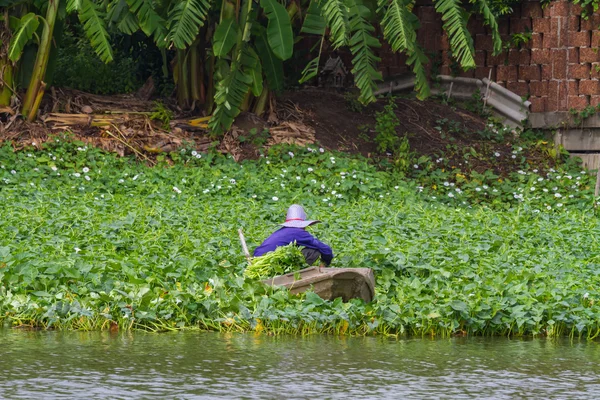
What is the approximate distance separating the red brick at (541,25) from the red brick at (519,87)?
89 cm

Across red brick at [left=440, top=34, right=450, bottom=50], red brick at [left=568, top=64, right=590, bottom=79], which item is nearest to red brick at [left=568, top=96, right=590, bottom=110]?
red brick at [left=568, top=64, right=590, bottom=79]

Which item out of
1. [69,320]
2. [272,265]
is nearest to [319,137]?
[272,265]

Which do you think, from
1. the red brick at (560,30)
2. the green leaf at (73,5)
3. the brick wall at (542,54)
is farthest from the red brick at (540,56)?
the green leaf at (73,5)

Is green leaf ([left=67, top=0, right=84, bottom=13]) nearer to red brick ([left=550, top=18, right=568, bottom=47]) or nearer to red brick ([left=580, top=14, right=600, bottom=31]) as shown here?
red brick ([left=550, top=18, right=568, bottom=47])

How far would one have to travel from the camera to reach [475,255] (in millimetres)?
10375

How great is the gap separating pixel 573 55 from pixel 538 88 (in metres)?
0.86

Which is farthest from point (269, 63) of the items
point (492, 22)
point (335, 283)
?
point (335, 283)

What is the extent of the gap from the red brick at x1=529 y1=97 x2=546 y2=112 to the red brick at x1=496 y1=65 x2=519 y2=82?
1.68ft

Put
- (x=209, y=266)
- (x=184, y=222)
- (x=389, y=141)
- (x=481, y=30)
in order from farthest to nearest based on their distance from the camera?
(x=481, y=30) → (x=389, y=141) → (x=184, y=222) → (x=209, y=266)

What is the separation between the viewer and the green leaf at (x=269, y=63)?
16.3 m

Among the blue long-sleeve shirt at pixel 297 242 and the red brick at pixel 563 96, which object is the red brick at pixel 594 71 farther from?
the blue long-sleeve shirt at pixel 297 242

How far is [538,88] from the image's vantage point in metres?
17.2

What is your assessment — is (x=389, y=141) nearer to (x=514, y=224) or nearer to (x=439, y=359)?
(x=514, y=224)

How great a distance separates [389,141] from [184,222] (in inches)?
213
